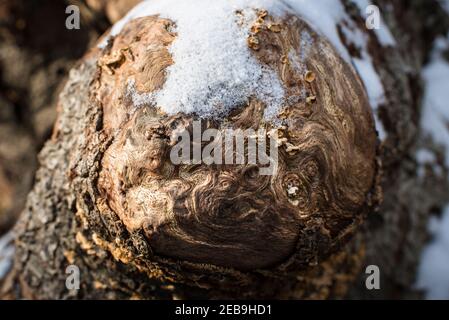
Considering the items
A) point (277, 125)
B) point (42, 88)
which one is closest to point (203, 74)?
point (277, 125)

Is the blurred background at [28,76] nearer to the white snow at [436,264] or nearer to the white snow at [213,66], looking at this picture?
the white snow at [213,66]

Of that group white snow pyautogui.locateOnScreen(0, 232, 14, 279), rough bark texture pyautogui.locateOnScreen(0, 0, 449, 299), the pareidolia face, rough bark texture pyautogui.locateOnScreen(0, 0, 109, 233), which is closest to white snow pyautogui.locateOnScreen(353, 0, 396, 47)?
rough bark texture pyautogui.locateOnScreen(0, 0, 449, 299)

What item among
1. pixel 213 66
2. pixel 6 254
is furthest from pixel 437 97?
pixel 6 254

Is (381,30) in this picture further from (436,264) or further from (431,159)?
(436,264)

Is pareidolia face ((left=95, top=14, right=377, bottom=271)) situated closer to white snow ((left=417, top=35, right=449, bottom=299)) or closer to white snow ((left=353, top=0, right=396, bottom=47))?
white snow ((left=353, top=0, right=396, bottom=47))

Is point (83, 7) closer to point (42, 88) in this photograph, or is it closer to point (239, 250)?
point (42, 88)

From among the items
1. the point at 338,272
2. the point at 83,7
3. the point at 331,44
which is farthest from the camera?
the point at 83,7
